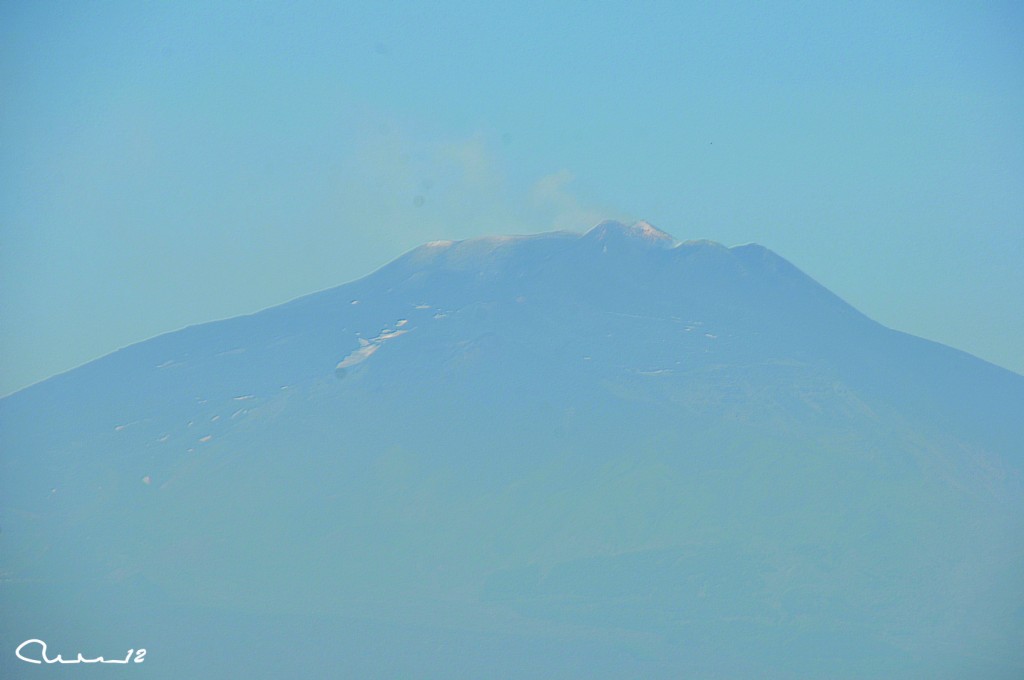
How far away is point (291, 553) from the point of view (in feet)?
149

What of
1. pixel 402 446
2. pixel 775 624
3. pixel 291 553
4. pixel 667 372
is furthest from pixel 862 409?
pixel 291 553

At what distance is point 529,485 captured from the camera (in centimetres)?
4759

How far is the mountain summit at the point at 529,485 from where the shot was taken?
133 ft

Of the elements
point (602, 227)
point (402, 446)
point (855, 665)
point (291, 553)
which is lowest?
point (855, 665)

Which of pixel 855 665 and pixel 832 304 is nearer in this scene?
pixel 855 665

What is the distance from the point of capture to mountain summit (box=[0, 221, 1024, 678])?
133 feet

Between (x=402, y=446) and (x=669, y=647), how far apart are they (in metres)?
13.0

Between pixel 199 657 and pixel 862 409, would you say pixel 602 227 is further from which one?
pixel 199 657
